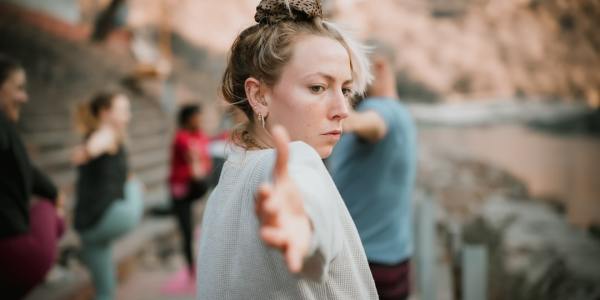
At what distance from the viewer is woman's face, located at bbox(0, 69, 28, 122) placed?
Answer: 7.47ft

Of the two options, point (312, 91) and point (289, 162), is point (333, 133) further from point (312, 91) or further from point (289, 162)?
point (289, 162)

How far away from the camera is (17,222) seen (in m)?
2.01

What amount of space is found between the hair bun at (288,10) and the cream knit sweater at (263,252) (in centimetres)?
29

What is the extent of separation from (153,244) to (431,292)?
126 inches

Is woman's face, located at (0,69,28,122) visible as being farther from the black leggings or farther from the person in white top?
the black leggings

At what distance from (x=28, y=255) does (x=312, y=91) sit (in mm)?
1651

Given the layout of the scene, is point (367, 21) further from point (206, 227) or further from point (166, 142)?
point (206, 227)

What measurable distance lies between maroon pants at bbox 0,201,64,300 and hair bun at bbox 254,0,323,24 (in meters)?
1.59

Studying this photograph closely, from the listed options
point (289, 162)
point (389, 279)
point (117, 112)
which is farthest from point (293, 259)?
point (117, 112)

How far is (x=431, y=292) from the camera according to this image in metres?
3.23

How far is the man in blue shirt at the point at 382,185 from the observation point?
1.93 meters

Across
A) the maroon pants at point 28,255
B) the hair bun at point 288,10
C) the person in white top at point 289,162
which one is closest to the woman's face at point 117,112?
the maroon pants at point 28,255

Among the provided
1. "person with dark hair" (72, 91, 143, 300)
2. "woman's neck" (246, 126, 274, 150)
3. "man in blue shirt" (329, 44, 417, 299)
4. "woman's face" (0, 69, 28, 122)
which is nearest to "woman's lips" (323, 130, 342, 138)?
"woman's neck" (246, 126, 274, 150)

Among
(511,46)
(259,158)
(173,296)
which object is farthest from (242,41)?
(511,46)
